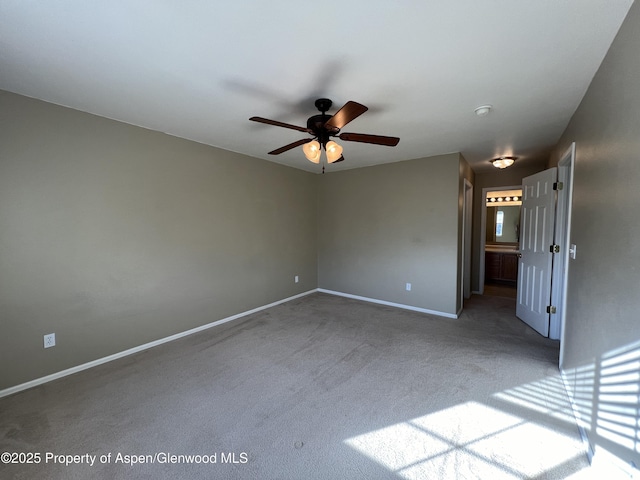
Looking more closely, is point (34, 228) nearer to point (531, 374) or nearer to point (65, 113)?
point (65, 113)

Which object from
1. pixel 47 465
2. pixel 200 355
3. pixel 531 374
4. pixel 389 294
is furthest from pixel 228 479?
pixel 389 294

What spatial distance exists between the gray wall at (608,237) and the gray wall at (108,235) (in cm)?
366

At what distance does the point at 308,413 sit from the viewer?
6.32 feet

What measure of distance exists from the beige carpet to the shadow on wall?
7.9 inches

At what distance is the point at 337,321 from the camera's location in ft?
12.3

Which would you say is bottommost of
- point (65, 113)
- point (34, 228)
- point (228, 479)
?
point (228, 479)

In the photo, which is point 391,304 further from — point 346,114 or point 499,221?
point 499,221

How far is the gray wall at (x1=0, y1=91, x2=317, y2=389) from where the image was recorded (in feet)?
7.10

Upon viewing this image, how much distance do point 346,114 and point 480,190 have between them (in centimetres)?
443

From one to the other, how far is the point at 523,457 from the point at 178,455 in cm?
205

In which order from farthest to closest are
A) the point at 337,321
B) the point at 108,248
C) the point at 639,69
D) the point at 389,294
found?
the point at 389,294, the point at 337,321, the point at 108,248, the point at 639,69

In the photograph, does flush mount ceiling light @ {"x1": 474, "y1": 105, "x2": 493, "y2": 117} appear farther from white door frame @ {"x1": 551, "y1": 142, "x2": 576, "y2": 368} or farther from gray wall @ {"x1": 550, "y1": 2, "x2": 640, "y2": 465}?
white door frame @ {"x1": 551, "y1": 142, "x2": 576, "y2": 368}

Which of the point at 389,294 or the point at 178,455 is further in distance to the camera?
the point at 389,294

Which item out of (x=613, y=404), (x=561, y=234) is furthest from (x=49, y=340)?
(x=561, y=234)
